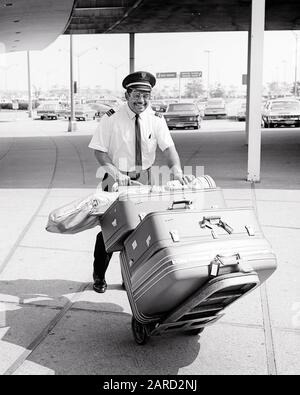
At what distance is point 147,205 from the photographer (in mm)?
3664

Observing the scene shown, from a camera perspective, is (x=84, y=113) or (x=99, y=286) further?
(x=84, y=113)

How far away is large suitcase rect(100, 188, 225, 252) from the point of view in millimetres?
3643

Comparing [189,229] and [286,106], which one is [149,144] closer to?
[189,229]

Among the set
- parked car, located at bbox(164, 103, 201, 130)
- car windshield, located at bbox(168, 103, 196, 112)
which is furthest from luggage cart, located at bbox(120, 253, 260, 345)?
car windshield, located at bbox(168, 103, 196, 112)

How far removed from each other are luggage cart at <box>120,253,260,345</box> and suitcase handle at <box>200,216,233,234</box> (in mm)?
301

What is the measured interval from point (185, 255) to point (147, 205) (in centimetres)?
56

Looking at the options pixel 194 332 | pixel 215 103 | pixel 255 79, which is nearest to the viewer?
pixel 194 332

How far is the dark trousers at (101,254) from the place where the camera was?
4.70 m

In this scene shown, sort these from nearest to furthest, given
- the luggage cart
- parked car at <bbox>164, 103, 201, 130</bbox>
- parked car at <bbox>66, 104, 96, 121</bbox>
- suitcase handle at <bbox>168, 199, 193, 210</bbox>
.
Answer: the luggage cart < suitcase handle at <bbox>168, 199, 193, 210</bbox> < parked car at <bbox>164, 103, 201, 130</bbox> < parked car at <bbox>66, 104, 96, 121</bbox>

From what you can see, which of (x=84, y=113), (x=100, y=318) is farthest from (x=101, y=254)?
(x=84, y=113)

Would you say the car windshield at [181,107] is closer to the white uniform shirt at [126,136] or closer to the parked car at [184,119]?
the parked car at [184,119]

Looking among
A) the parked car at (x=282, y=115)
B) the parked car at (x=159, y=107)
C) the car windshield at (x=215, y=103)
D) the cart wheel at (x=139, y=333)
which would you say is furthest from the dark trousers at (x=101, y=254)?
the car windshield at (x=215, y=103)

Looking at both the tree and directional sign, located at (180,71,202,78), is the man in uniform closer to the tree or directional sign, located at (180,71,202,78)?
directional sign, located at (180,71,202,78)

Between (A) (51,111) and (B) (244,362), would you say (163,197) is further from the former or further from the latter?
(A) (51,111)
